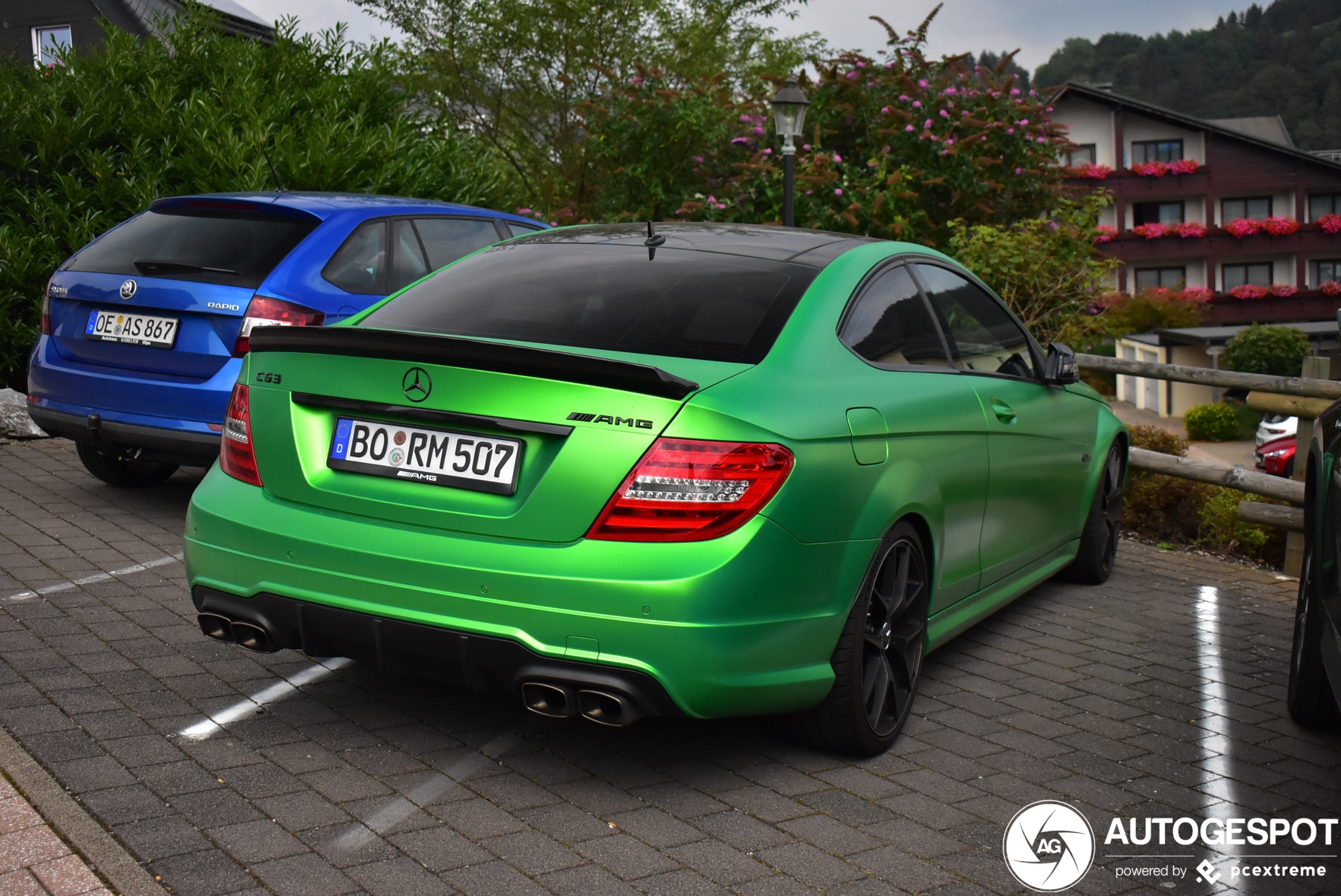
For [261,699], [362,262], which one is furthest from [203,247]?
[261,699]

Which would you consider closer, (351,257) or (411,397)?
(411,397)

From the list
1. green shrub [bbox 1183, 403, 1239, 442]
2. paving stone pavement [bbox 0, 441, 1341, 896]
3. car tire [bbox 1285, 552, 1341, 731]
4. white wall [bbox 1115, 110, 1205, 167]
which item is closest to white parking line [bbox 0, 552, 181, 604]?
paving stone pavement [bbox 0, 441, 1341, 896]

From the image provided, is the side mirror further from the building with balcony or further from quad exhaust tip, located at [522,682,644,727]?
the building with balcony

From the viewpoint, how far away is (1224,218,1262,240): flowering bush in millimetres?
62781

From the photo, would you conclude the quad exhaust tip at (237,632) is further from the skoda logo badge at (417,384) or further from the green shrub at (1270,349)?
the green shrub at (1270,349)

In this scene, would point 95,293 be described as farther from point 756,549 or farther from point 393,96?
point 393,96

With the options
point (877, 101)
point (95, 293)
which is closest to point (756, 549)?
point (95, 293)

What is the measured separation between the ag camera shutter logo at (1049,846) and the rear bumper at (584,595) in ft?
2.13

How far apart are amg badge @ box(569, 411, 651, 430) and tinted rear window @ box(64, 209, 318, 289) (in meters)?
3.51

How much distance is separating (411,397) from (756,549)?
1.01 m

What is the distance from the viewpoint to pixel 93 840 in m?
3.13

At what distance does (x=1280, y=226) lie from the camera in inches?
2472

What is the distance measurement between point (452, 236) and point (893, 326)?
3921mm

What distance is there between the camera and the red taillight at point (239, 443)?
12.8 feet
